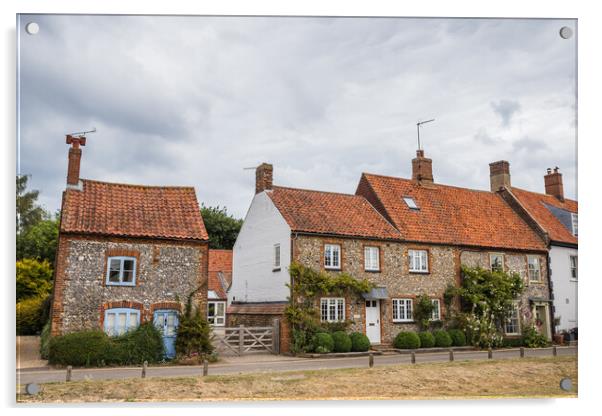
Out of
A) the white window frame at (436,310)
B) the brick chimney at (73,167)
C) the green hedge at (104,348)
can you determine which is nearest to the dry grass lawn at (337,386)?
the green hedge at (104,348)

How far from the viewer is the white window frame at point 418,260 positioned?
23.9m

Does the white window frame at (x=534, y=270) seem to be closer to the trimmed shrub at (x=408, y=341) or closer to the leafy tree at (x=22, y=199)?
the trimmed shrub at (x=408, y=341)

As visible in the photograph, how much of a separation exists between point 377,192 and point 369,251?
12.7 feet

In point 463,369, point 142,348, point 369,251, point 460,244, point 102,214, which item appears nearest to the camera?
point 463,369

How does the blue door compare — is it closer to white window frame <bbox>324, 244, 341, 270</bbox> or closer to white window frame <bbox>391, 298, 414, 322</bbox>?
white window frame <bbox>324, 244, 341, 270</bbox>

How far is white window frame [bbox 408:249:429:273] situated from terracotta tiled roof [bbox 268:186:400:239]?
1077 mm

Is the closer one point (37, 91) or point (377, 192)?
point (37, 91)

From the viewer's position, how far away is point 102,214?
18812 millimetres

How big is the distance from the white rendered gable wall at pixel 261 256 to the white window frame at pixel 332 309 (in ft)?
5.07

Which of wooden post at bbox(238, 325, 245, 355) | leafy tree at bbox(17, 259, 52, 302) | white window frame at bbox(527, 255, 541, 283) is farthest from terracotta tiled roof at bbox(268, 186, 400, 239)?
leafy tree at bbox(17, 259, 52, 302)

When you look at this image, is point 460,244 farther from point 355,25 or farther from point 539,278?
point 355,25

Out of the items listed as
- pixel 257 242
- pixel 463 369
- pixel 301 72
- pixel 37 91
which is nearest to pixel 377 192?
pixel 257 242

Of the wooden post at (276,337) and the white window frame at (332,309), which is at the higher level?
the white window frame at (332,309)

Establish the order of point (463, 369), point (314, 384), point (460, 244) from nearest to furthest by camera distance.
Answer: point (314, 384) → point (463, 369) → point (460, 244)
